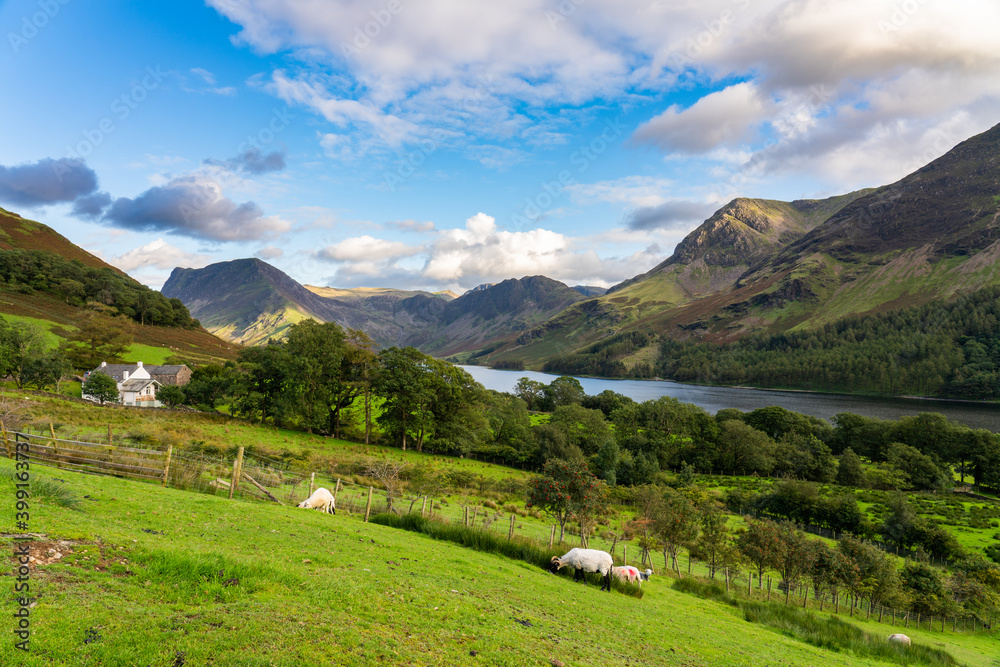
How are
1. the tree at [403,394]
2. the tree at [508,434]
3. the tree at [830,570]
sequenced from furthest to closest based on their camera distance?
1. the tree at [508,434]
2. the tree at [403,394]
3. the tree at [830,570]

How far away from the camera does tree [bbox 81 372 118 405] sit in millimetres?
62469

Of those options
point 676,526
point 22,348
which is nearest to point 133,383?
point 22,348

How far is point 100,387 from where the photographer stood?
207ft

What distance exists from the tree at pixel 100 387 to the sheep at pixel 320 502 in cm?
6276

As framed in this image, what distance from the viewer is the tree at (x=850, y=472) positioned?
7244 centimetres

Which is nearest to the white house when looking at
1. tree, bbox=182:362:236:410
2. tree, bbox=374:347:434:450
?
tree, bbox=182:362:236:410

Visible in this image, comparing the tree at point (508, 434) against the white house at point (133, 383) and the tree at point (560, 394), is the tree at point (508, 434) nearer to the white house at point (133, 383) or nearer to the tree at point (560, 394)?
the tree at point (560, 394)

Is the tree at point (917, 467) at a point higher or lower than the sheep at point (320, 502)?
lower

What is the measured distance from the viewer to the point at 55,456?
58.7ft

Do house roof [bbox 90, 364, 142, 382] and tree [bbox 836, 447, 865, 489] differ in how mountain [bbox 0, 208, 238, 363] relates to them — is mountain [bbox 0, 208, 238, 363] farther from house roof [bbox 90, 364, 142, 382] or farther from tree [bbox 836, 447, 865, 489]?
tree [bbox 836, 447, 865, 489]

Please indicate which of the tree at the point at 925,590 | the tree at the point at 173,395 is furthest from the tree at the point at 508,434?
the tree at the point at 173,395

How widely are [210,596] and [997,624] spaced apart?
49.3 meters

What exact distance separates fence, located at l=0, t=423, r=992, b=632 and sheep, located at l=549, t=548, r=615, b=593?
11.2ft

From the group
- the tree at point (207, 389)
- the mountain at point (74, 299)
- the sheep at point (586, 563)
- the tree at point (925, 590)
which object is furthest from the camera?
the mountain at point (74, 299)
